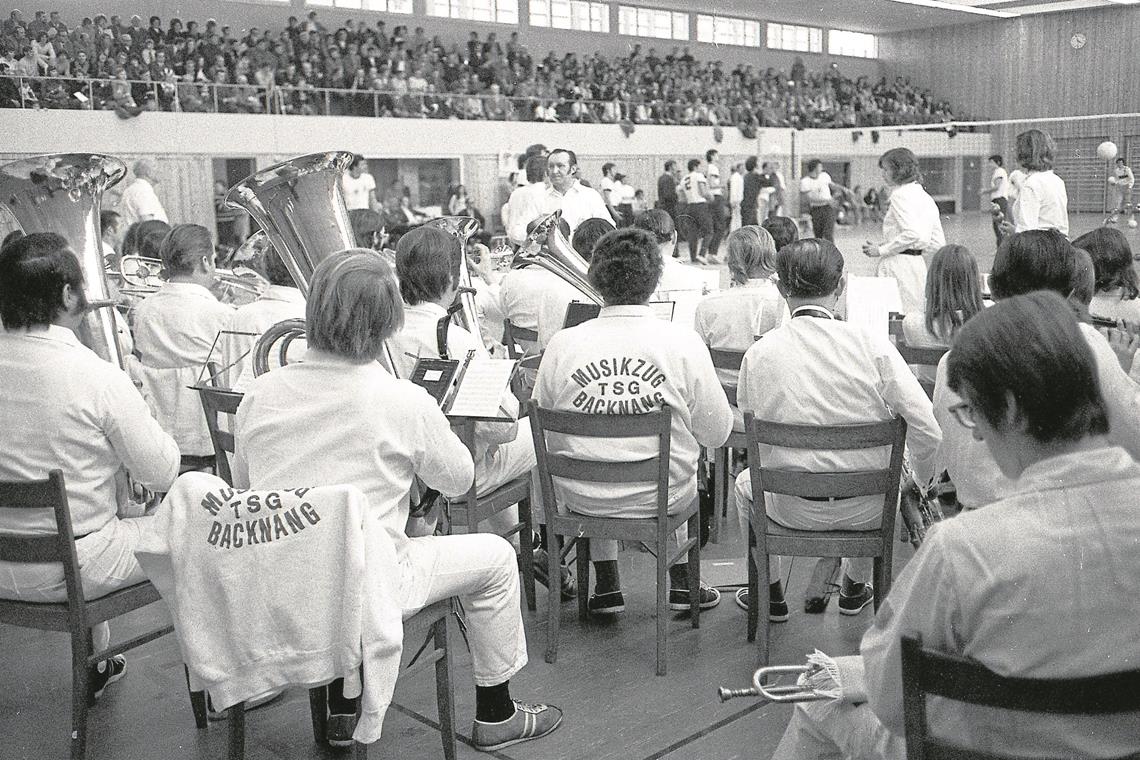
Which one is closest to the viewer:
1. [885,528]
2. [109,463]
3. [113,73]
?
[109,463]

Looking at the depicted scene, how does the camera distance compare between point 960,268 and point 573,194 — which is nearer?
point 960,268

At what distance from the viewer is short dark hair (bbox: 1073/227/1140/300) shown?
3.48 metres

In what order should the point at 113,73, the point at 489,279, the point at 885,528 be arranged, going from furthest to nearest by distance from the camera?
1. the point at 113,73
2. the point at 489,279
3. the point at 885,528

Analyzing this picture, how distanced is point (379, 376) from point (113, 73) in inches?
540

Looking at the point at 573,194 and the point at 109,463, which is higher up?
the point at 573,194

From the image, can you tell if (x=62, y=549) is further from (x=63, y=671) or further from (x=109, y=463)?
(x=63, y=671)

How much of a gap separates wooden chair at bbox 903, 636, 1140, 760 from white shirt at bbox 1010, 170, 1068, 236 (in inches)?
234

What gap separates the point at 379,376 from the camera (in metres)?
2.34

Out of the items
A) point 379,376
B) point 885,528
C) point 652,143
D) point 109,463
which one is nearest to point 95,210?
point 109,463

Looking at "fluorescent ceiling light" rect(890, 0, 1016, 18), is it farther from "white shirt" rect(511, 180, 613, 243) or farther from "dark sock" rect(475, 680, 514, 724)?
"dark sock" rect(475, 680, 514, 724)

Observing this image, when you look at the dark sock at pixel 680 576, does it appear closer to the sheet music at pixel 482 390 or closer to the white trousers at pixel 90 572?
the sheet music at pixel 482 390

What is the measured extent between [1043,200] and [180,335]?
212 inches

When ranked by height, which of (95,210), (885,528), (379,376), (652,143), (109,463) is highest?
(652,143)

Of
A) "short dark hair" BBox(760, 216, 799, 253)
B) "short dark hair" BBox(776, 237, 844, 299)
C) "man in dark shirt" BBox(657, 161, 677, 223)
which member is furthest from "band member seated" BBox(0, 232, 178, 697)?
"man in dark shirt" BBox(657, 161, 677, 223)
